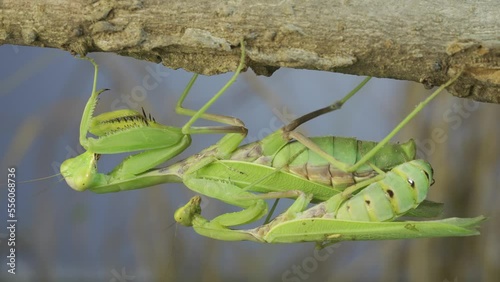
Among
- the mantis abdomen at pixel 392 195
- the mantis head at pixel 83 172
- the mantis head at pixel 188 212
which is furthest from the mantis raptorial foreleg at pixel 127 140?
the mantis abdomen at pixel 392 195

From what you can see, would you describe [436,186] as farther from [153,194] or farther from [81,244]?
[81,244]

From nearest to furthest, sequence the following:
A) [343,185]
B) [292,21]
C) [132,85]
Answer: [292,21], [343,185], [132,85]

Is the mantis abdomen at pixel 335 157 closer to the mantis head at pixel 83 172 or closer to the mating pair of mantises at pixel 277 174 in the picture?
the mating pair of mantises at pixel 277 174

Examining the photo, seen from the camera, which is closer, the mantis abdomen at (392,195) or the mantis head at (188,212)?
the mantis abdomen at (392,195)

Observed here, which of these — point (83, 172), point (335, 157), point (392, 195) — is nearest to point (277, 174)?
point (335, 157)

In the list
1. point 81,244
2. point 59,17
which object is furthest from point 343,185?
point 81,244

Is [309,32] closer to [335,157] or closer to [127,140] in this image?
[335,157]

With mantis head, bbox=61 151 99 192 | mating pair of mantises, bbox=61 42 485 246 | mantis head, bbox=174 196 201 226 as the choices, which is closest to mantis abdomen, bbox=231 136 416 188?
mating pair of mantises, bbox=61 42 485 246
